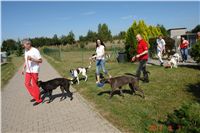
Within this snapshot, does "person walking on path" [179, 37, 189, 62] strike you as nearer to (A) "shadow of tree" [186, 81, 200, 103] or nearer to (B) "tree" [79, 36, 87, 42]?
(A) "shadow of tree" [186, 81, 200, 103]

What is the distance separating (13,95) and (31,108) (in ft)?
9.55

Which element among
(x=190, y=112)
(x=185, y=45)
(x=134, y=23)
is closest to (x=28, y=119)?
(x=190, y=112)

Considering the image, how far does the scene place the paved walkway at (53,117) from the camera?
6246 mm

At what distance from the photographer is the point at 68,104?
8.53 m

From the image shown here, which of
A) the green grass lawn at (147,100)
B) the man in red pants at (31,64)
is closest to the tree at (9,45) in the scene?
the green grass lawn at (147,100)

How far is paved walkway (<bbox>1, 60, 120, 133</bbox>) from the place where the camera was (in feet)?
20.5

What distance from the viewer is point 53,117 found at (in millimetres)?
7211

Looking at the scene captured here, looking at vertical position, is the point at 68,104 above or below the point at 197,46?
below

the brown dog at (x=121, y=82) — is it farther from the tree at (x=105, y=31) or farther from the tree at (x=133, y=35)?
the tree at (x=105, y=31)

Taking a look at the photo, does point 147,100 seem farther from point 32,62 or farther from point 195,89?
point 32,62

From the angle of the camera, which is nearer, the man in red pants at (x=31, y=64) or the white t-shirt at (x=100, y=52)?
the man in red pants at (x=31, y=64)

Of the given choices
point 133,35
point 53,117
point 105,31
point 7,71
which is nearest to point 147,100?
point 53,117

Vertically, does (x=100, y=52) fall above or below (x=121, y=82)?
above

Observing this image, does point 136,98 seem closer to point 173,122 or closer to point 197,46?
point 173,122
